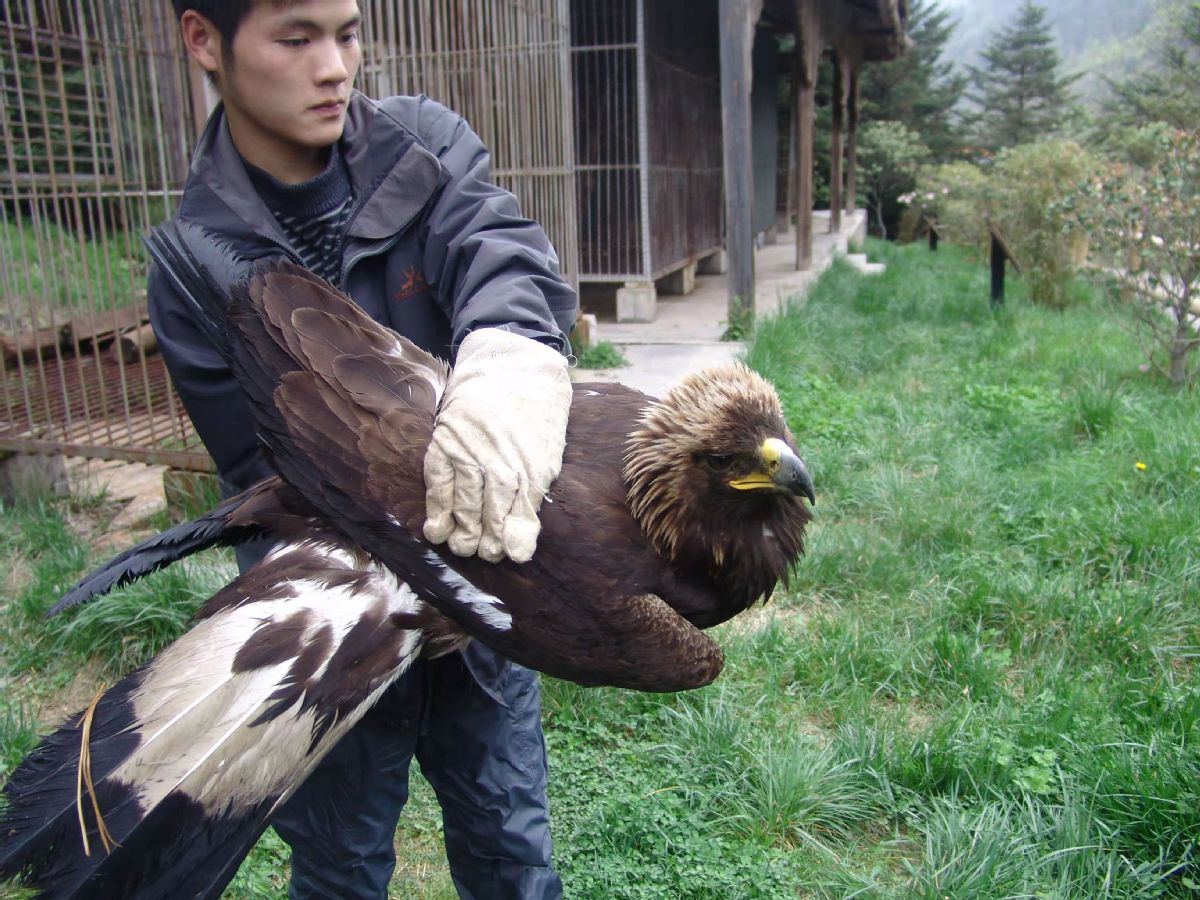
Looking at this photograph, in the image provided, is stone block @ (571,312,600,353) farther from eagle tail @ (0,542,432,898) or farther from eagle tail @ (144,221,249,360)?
eagle tail @ (0,542,432,898)

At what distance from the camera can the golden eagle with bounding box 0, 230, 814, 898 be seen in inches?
66.9

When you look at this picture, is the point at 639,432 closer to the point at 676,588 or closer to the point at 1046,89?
the point at 676,588

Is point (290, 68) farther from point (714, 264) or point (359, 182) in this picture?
point (714, 264)

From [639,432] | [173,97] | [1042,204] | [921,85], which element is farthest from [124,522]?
[921,85]

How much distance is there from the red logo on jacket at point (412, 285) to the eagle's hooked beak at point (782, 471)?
92cm

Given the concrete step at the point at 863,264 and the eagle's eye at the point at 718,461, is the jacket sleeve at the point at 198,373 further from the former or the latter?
the concrete step at the point at 863,264

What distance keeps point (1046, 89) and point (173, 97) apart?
38.3 meters

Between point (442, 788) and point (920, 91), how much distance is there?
3316cm

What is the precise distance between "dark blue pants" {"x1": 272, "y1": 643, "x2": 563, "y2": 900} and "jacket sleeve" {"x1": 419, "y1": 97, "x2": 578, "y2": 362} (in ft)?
2.48

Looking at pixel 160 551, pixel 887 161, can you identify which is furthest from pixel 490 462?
pixel 887 161

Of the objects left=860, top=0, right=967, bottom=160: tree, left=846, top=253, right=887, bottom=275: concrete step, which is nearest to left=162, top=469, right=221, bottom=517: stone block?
left=846, top=253, right=887, bottom=275: concrete step

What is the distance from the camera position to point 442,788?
91.8 inches

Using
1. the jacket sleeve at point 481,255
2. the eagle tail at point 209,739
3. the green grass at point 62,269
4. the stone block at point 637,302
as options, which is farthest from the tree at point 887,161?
the eagle tail at point 209,739

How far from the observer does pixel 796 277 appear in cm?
1328
